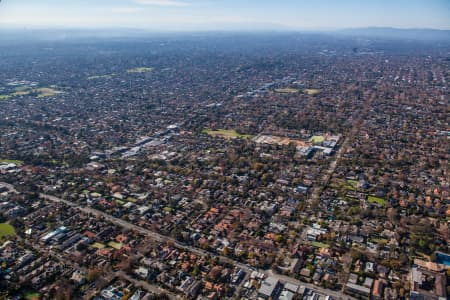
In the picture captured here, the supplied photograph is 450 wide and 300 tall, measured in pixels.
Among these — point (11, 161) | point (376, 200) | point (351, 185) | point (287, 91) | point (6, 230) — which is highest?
point (287, 91)

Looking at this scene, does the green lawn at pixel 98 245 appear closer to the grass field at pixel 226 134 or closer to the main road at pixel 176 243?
the main road at pixel 176 243

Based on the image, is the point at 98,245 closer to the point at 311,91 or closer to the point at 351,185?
the point at 351,185

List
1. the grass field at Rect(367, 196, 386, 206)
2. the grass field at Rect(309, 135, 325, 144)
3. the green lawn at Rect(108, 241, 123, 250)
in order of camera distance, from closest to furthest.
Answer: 1. the green lawn at Rect(108, 241, 123, 250)
2. the grass field at Rect(367, 196, 386, 206)
3. the grass field at Rect(309, 135, 325, 144)

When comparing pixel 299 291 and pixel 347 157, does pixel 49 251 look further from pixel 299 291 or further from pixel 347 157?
pixel 347 157

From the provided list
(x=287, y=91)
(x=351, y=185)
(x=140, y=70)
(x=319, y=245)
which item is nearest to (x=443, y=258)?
Answer: (x=319, y=245)

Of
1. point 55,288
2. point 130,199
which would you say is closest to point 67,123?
point 130,199

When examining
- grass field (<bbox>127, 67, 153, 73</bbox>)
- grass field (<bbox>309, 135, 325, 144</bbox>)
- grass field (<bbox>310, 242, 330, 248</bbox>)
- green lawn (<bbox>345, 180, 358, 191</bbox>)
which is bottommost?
grass field (<bbox>310, 242, 330, 248</bbox>)

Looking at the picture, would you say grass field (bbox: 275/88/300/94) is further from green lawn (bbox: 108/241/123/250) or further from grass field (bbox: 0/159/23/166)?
green lawn (bbox: 108/241/123/250)

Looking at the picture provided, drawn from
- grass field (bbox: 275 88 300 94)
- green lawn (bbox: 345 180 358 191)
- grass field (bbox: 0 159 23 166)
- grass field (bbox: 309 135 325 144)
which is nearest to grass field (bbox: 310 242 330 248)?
green lawn (bbox: 345 180 358 191)
